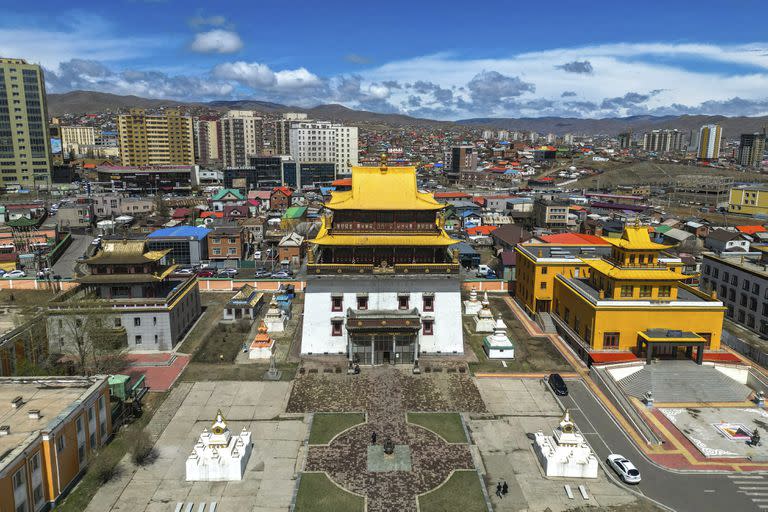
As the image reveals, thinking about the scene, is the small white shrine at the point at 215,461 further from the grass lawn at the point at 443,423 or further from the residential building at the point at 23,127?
the residential building at the point at 23,127

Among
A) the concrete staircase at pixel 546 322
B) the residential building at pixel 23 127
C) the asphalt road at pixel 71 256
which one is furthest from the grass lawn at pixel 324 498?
the residential building at pixel 23 127

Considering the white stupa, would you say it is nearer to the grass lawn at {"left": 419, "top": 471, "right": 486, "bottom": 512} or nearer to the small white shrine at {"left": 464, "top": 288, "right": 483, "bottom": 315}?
the small white shrine at {"left": 464, "top": 288, "right": 483, "bottom": 315}

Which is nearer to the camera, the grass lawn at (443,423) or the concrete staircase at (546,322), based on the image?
the grass lawn at (443,423)

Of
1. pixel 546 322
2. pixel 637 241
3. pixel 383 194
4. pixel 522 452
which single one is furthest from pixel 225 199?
pixel 522 452

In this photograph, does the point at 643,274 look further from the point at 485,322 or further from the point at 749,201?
the point at 749,201

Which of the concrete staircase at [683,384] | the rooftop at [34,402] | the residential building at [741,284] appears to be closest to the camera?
the rooftop at [34,402]

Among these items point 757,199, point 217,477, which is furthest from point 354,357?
point 757,199

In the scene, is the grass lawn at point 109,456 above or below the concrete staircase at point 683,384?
below

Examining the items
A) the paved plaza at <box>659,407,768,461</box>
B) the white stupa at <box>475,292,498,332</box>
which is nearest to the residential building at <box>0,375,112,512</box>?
the white stupa at <box>475,292,498,332</box>
